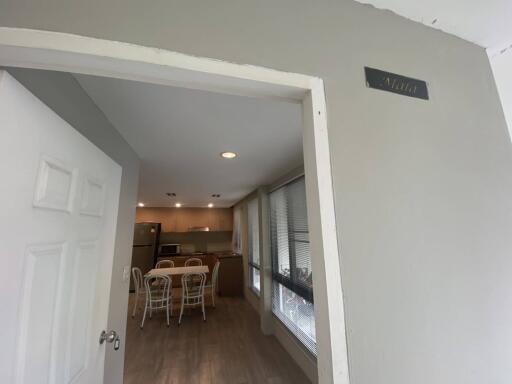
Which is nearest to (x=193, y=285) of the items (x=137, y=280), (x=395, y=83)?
(x=137, y=280)

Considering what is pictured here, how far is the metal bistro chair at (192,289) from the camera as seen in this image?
12.3 ft

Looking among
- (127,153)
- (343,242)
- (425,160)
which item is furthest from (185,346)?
(425,160)

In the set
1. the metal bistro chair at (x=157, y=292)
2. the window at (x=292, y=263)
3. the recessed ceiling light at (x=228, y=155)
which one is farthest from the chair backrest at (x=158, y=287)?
the recessed ceiling light at (x=228, y=155)

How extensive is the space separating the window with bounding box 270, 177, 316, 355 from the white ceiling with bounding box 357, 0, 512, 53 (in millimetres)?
1599

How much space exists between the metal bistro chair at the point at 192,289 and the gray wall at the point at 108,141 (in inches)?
85.0

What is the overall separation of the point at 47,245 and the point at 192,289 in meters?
3.76

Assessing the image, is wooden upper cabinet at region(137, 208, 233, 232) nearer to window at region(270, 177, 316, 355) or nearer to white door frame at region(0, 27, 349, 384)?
window at region(270, 177, 316, 355)

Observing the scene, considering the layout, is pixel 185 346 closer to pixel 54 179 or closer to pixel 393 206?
pixel 54 179

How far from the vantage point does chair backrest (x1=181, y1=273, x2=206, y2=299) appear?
3773mm

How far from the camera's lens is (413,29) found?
869 mm

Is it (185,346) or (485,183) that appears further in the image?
(185,346)

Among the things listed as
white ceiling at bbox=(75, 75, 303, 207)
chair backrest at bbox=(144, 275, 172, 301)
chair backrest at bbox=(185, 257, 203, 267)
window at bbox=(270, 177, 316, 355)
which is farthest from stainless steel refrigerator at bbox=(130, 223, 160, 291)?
window at bbox=(270, 177, 316, 355)

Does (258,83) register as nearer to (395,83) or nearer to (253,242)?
(395,83)

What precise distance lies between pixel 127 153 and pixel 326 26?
160 centimetres
